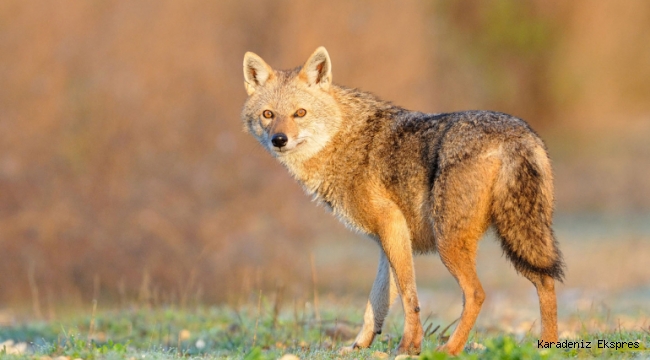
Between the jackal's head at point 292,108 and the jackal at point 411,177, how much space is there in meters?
0.01

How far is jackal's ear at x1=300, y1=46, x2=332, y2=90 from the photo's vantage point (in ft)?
27.5

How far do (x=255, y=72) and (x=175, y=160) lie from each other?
26.9 ft

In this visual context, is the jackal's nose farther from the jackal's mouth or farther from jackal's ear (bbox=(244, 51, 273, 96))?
jackal's ear (bbox=(244, 51, 273, 96))

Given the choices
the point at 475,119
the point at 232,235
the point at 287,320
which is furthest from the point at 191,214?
the point at 475,119

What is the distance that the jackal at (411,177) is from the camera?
655 centimetres

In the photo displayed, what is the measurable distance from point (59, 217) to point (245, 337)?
7753 millimetres

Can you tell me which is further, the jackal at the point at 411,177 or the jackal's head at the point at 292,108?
the jackal's head at the point at 292,108

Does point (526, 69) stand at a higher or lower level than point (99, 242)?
higher

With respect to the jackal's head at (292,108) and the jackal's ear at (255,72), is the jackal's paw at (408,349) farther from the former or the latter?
the jackal's ear at (255,72)

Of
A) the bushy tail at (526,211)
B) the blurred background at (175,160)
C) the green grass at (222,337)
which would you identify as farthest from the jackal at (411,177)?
the blurred background at (175,160)

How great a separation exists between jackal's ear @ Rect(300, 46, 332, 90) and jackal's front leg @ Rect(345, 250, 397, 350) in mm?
1914

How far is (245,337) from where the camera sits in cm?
910

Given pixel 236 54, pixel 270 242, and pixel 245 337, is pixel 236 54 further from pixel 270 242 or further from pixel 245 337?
pixel 245 337

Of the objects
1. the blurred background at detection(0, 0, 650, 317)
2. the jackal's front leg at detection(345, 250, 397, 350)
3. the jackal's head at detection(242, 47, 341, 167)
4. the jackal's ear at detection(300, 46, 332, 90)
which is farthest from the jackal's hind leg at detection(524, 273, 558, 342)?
the blurred background at detection(0, 0, 650, 317)
